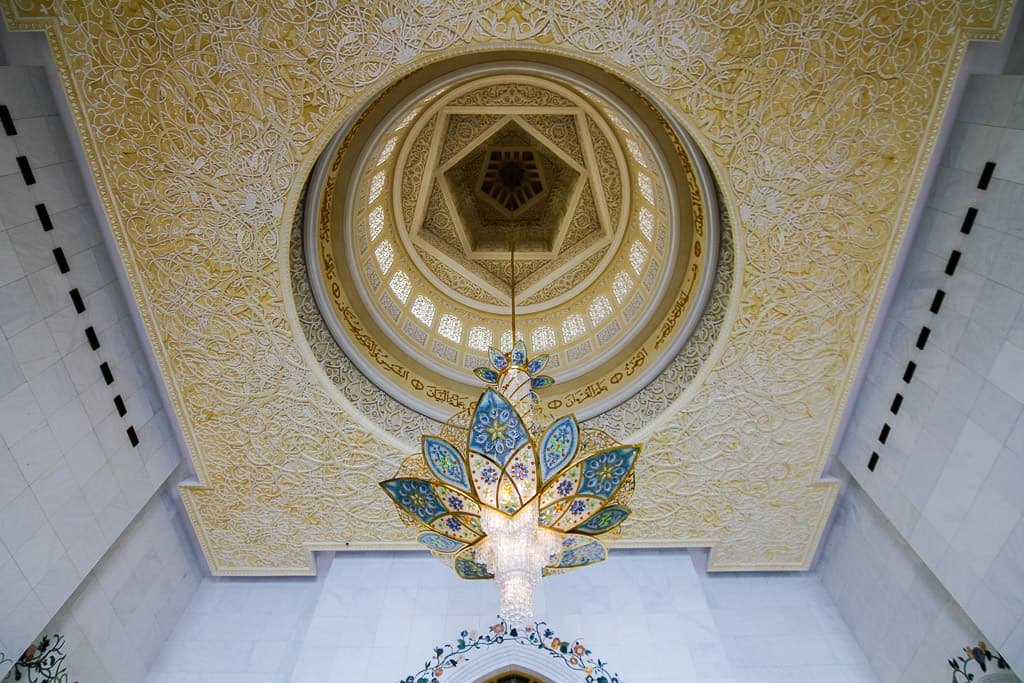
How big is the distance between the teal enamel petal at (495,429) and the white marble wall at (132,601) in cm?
399

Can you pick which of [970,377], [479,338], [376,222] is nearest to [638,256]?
[479,338]

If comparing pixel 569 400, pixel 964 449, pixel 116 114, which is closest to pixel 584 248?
pixel 569 400

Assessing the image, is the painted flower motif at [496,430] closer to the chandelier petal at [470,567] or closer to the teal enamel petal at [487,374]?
the chandelier petal at [470,567]

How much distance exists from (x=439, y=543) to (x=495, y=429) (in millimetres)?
1124

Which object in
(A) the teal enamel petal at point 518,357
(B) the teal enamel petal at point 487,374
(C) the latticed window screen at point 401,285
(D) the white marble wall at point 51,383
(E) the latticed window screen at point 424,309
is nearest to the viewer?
(D) the white marble wall at point 51,383

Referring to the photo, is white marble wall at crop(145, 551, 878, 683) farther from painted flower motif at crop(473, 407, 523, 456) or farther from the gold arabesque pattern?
painted flower motif at crop(473, 407, 523, 456)

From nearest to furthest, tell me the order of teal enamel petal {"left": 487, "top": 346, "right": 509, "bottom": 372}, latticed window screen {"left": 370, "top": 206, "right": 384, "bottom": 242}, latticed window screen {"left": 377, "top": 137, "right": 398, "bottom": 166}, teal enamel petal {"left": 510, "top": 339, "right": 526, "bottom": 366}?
teal enamel petal {"left": 510, "top": 339, "right": 526, "bottom": 366} → teal enamel petal {"left": 487, "top": 346, "right": 509, "bottom": 372} → latticed window screen {"left": 377, "top": 137, "right": 398, "bottom": 166} → latticed window screen {"left": 370, "top": 206, "right": 384, "bottom": 242}

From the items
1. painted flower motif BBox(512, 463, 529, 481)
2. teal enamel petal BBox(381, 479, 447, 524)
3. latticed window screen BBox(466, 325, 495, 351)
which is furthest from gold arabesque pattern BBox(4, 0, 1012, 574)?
painted flower motif BBox(512, 463, 529, 481)

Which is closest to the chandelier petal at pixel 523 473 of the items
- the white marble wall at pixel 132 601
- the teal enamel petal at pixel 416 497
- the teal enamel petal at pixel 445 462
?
the teal enamel petal at pixel 445 462

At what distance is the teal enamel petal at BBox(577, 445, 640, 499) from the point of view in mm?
3898

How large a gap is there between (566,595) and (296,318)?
3.99m

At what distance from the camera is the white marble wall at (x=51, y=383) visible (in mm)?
4109

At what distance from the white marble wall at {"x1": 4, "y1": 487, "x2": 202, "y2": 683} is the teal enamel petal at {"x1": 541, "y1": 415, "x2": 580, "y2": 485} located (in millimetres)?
4321

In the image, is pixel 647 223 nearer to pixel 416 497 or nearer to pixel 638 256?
pixel 638 256
